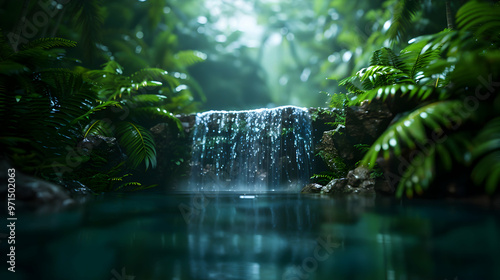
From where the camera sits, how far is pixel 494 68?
2.25 m

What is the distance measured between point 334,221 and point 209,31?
1709 centimetres

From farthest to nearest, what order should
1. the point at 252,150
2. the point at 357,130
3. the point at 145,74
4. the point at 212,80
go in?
1. the point at 212,80
2. the point at 145,74
3. the point at 252,150
4. the point at 357,130

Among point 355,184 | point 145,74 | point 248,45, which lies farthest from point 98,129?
point 248,45

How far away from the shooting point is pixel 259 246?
156cm

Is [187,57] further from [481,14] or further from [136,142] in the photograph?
[481,14]

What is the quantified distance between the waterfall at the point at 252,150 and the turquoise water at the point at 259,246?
4529 mm

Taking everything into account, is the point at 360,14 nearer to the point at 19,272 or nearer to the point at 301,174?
the point at 301,174

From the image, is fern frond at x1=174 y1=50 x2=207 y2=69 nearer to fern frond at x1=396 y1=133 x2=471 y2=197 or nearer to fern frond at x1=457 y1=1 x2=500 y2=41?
fern frond at x1=457 y1=1 x2=500 y2=41

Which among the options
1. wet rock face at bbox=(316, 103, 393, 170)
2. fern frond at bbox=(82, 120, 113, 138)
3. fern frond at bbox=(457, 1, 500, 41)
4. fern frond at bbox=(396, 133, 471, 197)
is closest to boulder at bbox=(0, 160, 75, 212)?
fern frond at bbox=(82, 120, 113, 138)

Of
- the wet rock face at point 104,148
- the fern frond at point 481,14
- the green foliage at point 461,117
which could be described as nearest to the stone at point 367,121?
the green foliage at point 461,117

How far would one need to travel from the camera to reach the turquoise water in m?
1.25

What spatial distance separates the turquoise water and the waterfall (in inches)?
178

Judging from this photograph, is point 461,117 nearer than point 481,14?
Yes

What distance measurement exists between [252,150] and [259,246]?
5.76 meters
